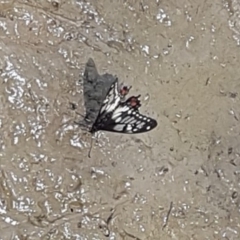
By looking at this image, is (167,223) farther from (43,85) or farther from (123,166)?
(43,85)

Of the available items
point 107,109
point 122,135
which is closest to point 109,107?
point 107,109

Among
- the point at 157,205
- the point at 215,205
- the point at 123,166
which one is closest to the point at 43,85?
the point at 123,166

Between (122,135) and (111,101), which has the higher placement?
(111,101)

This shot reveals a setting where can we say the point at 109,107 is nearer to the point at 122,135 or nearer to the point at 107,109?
the point at 107,109
